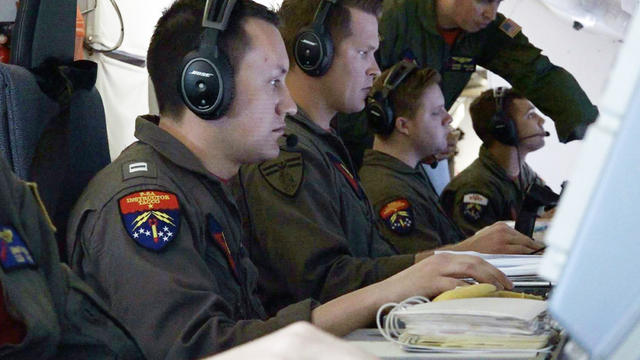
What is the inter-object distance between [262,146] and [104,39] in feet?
8.11

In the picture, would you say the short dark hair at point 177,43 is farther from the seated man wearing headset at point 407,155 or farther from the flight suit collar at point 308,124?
the seated man wearing headset at point 407,155

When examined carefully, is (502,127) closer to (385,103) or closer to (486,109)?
(486,109)

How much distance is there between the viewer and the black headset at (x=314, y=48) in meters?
1.77

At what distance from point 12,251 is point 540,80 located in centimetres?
215

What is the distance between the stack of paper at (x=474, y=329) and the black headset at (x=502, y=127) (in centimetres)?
240

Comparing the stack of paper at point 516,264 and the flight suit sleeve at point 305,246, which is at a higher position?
the stack of paper at point 516,264

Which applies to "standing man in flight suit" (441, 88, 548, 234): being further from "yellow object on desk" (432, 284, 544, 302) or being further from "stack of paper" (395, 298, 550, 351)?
"stack of paper" (395, 298, 550, 351)

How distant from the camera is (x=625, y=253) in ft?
1.10

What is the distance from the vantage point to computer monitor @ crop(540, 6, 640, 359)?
0.32 metres

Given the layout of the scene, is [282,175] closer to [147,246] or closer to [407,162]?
[147,246]

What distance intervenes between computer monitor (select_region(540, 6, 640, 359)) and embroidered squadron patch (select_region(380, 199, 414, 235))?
183 cm

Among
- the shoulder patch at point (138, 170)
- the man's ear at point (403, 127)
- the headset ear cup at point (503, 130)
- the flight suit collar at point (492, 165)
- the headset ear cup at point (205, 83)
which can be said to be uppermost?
the headset ear cup at point (205, 83)

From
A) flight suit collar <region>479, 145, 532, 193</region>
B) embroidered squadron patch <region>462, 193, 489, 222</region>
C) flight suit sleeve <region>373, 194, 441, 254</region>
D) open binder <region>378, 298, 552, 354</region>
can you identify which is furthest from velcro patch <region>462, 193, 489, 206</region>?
open binder <region>378, 298, 552, 354</region>

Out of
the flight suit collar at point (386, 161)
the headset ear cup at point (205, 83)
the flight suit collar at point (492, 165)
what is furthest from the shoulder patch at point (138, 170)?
the flight suit collar at point (492, 165)
